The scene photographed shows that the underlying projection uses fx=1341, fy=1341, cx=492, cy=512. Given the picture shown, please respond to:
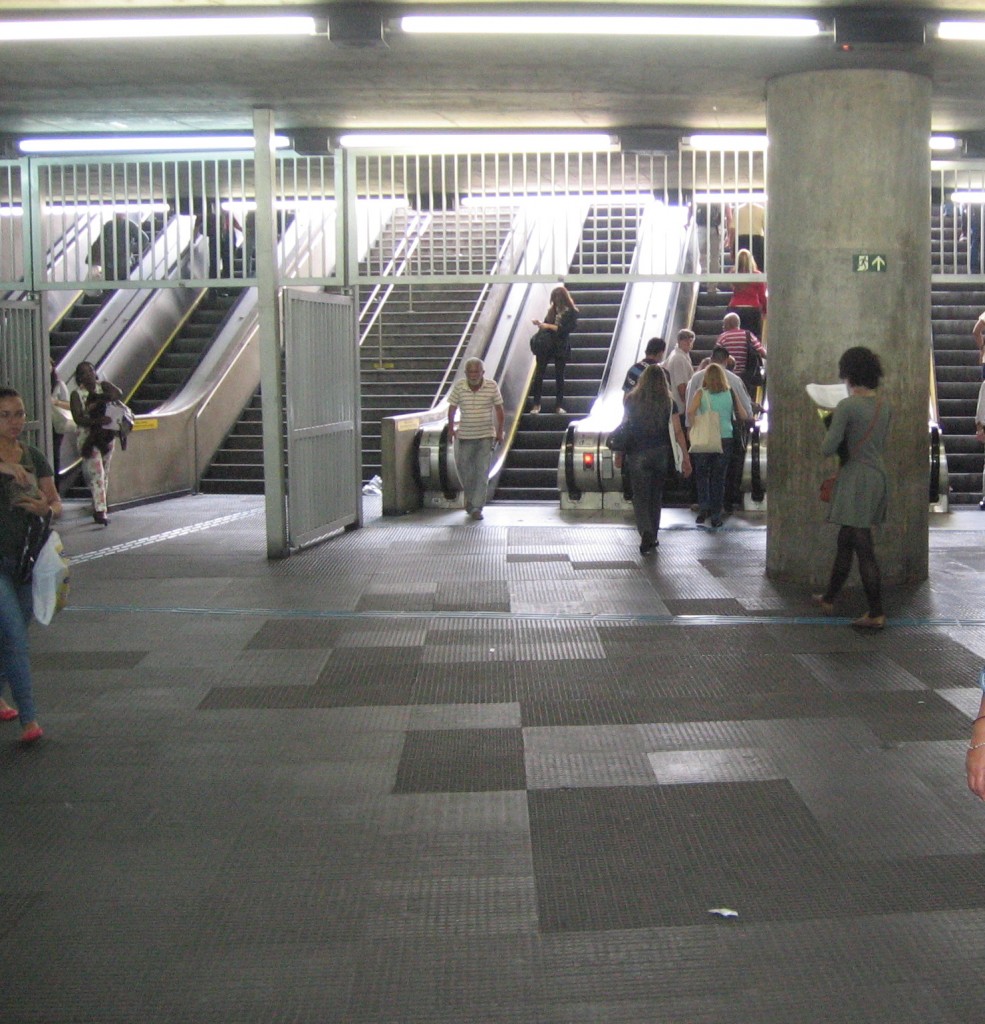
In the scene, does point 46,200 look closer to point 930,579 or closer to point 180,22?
point 180,22

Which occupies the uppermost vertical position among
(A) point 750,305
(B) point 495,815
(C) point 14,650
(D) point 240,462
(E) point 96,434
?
(A) point 750,305

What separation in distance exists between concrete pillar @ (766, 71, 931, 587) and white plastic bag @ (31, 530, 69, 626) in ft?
18.3

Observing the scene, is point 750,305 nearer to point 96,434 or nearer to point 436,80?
point 436,80

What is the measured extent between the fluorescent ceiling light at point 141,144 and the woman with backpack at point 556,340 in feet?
16.1

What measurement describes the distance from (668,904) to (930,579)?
21.0 feet

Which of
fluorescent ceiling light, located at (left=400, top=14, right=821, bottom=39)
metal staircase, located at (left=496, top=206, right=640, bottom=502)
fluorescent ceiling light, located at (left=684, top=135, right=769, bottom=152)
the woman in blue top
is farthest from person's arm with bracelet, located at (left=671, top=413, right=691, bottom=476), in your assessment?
fluorescent ceiling light, located at (left=400, top=14, right=821, bottom=39)

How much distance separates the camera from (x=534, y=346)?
54.6 feet

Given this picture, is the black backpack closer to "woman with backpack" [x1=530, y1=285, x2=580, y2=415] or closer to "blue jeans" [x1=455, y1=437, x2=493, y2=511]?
"woman with backpack" [x1=530, y1=285, x2=580, y2=415]

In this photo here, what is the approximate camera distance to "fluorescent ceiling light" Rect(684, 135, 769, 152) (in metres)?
12.2

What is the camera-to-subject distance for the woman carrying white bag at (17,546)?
5.83 m

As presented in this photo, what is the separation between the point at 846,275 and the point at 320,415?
4.80m

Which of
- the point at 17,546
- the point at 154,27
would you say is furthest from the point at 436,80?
Answer: the point at 17,546

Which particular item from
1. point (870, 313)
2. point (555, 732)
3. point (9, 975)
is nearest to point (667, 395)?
point (870, 313)

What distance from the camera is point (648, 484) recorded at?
442 inches
